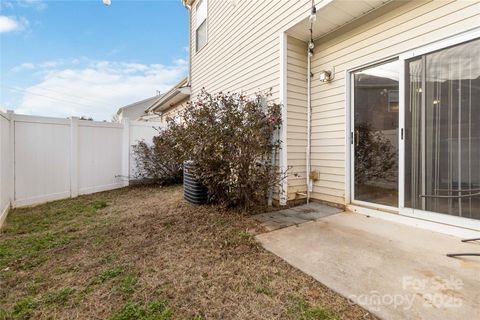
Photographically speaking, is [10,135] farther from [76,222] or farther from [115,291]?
[115,291]

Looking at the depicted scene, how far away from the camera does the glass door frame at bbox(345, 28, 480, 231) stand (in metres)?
2.76

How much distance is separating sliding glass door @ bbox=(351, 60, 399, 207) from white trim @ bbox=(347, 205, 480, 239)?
0.52 ft

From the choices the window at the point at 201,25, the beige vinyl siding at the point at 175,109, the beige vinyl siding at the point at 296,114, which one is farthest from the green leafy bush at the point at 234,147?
the beige vinyl siding at the point at 175,109

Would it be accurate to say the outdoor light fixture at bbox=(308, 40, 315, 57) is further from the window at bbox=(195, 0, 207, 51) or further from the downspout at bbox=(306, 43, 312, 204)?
the window at bbox=(195, 0, 207, 51)

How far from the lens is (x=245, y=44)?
526 cm

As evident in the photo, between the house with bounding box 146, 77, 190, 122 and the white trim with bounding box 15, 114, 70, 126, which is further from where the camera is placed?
the house with bounding box 146, 77, 190, 122

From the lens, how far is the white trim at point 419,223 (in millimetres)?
2730

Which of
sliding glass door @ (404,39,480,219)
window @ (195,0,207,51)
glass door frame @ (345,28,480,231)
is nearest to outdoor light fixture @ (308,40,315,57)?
glass door frame @ (345,28,480,231)

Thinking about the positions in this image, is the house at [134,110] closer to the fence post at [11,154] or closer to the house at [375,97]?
the fence post at [11,154]

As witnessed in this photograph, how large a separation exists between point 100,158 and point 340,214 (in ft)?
19.2

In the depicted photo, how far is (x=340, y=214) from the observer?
3803mm

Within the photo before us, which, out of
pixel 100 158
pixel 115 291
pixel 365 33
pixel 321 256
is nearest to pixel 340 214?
pixel 321 256

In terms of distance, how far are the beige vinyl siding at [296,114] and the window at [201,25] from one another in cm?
365

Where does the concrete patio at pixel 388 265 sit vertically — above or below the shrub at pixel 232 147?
below
